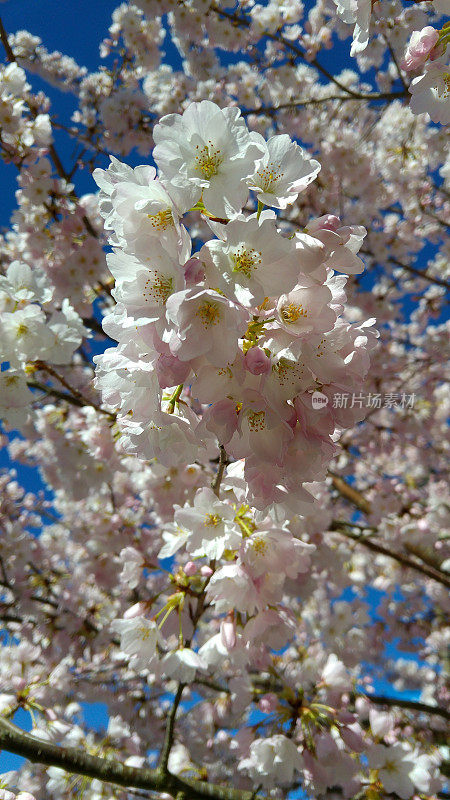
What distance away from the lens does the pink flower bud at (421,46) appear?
62.6 inches

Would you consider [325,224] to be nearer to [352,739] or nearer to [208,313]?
[208,313]

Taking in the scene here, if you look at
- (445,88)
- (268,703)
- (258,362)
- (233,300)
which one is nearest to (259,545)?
(258,362)

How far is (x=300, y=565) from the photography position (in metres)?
1.81

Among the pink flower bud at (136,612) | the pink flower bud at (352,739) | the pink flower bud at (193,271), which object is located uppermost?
the pink flower bud at (193,271)

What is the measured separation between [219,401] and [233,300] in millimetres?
230

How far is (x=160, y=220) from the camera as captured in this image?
1.06 meters

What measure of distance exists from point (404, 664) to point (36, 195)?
10.2 m

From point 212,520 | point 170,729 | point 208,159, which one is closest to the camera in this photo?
point 208,159

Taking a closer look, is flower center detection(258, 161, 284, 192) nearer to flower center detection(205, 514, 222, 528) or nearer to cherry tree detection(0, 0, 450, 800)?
cherry tree detection(0, 0, 450, 800)

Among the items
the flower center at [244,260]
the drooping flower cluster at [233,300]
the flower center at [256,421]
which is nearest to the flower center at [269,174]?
the drooping flower cluster at [233,300]

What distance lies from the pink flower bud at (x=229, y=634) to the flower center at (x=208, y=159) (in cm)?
147

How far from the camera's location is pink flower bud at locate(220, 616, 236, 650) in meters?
1.75

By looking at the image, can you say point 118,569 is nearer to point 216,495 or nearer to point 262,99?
point 216,495

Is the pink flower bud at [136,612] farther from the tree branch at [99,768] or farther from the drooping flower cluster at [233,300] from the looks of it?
the drooping flower cluster at [233,300]
